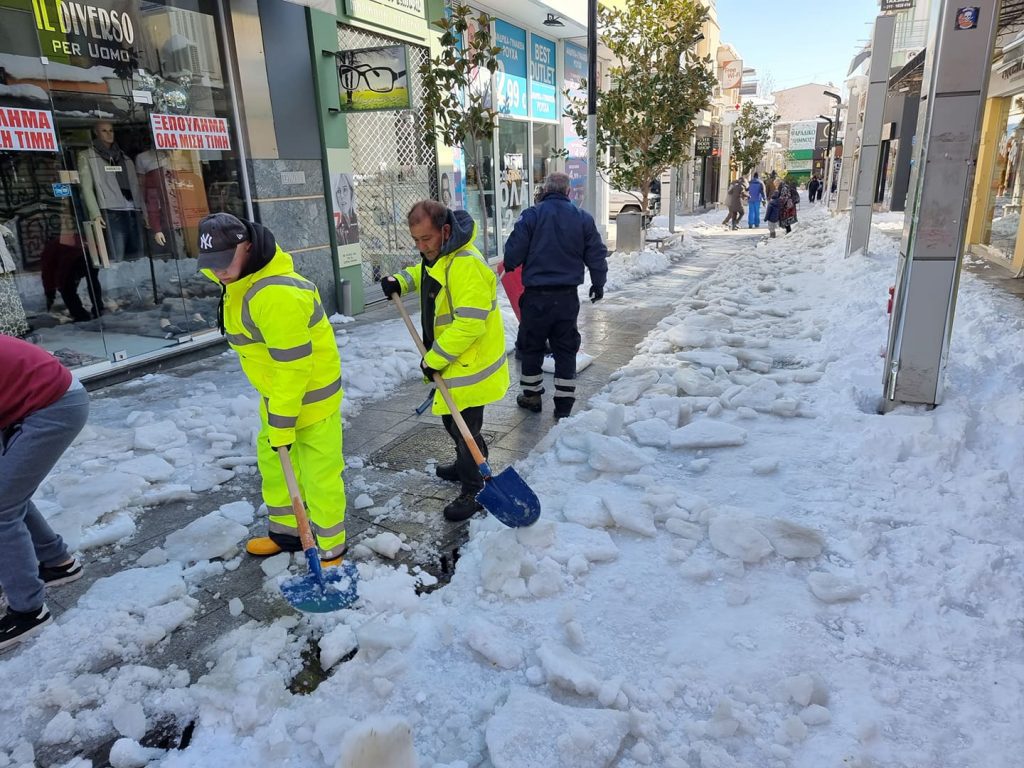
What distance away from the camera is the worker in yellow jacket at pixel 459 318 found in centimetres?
357

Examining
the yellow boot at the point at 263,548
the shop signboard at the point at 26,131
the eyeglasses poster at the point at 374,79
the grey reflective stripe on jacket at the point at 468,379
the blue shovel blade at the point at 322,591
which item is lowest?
the yellow boot at the point at 263,548

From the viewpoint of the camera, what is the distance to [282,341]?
9.50 ft

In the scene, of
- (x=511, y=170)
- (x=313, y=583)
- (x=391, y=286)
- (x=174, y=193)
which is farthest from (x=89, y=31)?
(x=511, y=170)

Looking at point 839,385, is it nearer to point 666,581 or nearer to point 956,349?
point 956,349

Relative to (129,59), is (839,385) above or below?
below

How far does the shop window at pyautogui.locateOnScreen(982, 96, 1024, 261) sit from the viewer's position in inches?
425

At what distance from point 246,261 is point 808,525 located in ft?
10.2

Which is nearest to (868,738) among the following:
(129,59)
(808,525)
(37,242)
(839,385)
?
(808,525)

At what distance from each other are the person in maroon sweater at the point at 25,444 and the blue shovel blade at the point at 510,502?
1.90 meters

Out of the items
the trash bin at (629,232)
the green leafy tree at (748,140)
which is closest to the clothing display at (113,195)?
the trash bin at (629,232)

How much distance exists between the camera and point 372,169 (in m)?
10.2

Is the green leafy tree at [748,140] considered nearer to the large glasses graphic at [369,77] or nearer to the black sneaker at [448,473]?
the large glasses graphic at [369,77]

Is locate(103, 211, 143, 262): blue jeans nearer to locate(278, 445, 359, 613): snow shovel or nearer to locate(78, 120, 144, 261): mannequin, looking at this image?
locate(78, 120, 144, 261): mannequin

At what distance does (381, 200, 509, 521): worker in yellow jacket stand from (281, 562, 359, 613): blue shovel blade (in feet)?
3.26
